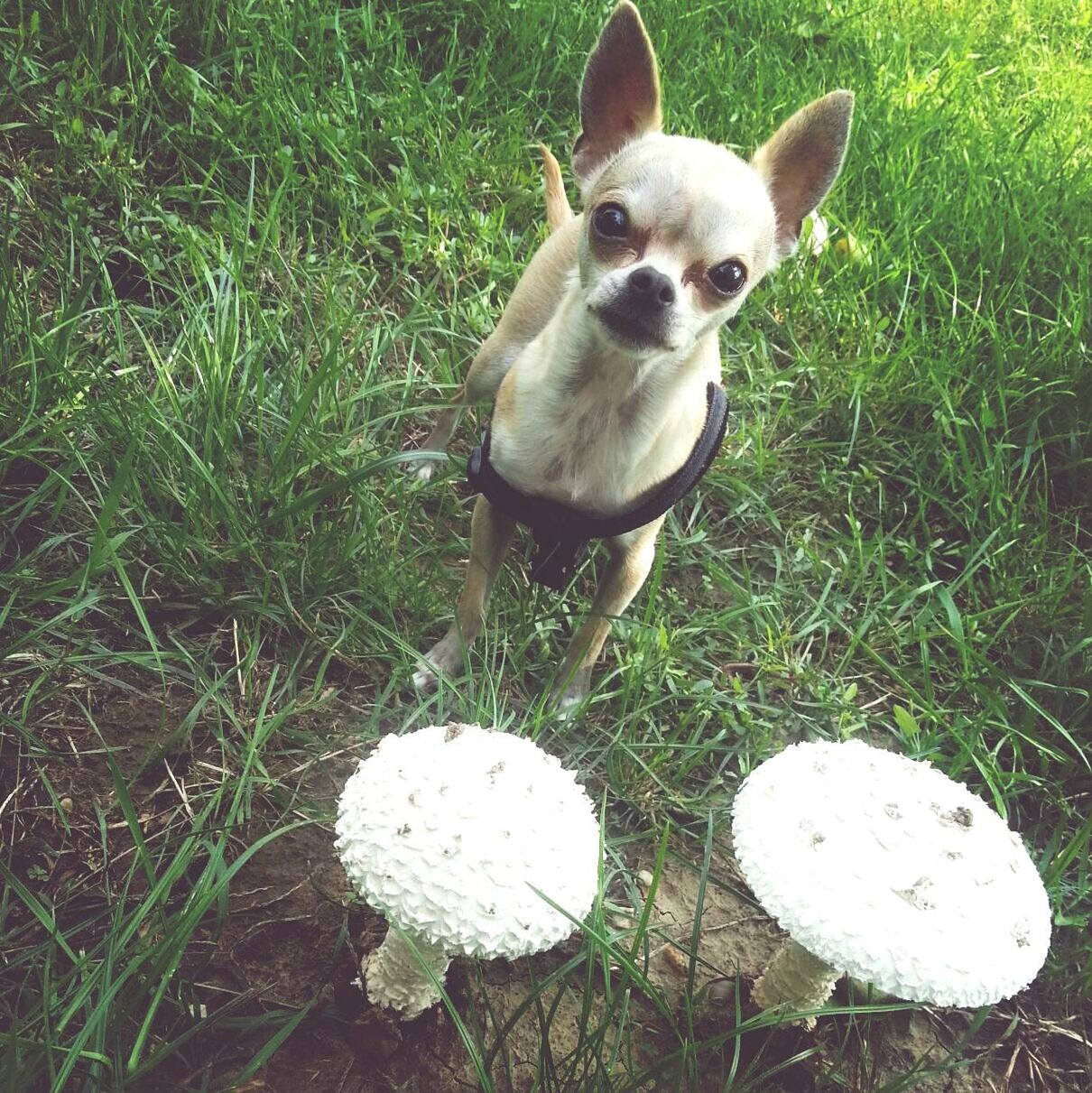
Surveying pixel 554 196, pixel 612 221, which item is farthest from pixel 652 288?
pixel 554 196

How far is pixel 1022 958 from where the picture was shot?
1450 millimetres

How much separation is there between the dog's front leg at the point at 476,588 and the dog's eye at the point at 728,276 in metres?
0.80

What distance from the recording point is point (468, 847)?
1344 mm

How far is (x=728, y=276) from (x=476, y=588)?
104cm

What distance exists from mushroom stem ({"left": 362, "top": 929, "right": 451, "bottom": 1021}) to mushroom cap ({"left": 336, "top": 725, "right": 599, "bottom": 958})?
20 centimetres

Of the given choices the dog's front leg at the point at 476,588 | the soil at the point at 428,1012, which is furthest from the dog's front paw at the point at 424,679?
the soil at the point at 428,1012

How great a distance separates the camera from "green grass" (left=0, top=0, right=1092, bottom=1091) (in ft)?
6.36

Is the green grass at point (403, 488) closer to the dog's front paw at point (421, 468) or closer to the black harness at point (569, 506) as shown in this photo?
the dog's front paw at point (421, 468)

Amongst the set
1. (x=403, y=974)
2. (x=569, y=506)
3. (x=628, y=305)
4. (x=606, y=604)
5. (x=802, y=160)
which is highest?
(x=802, y=160)

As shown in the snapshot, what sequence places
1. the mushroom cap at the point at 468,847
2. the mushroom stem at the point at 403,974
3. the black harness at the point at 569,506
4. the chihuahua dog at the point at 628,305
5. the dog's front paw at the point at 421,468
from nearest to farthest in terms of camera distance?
the mushroom cap at the point at 468,847 < the mushroom stem at the point at 403,974 < the chihuahua dog at the point at 628,305 < the black harness at the point at 569,506 < the dog's front paw at the point at 421,468

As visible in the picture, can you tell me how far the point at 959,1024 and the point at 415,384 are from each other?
2275 mm

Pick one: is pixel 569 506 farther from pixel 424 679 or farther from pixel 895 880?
pixel 895 880

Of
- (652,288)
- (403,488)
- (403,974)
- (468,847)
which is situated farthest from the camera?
(403,488)

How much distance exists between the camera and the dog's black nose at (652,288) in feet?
5.95
